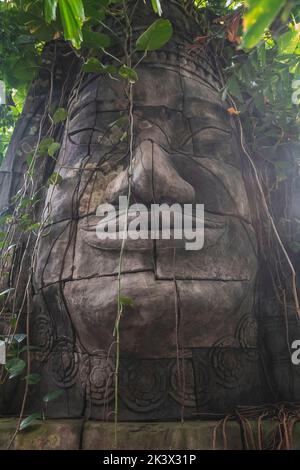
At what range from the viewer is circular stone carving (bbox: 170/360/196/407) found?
1630 millimetres

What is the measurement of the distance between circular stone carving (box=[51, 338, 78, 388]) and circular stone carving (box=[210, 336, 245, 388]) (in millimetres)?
652

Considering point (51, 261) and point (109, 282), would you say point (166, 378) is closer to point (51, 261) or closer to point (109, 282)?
point (109, 282)

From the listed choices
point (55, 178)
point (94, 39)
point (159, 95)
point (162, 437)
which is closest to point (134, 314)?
point (162, 437)

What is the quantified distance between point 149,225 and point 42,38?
4.35ft

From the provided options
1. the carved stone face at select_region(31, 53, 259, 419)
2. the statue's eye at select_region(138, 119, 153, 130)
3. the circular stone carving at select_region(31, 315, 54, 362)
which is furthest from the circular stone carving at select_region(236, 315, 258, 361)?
the statue's eye at select_region(138, 119, 153, 130)

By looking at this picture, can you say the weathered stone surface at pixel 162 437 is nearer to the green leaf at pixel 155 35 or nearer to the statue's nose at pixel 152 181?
the statue's nose at pixel 152 181

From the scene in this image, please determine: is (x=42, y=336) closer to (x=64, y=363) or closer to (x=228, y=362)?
(x=64, y=363)

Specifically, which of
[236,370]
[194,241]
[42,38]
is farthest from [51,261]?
[42,38]

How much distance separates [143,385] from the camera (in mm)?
1637

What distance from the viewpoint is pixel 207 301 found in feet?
5.36

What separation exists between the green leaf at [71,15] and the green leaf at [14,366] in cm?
129

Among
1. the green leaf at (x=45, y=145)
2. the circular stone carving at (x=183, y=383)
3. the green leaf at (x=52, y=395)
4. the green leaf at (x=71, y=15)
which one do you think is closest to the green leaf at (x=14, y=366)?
the green leaf at (x=52, y=395)

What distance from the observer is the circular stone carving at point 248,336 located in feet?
5.94

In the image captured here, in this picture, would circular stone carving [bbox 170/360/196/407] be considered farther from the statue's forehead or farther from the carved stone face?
the statue's forehead
